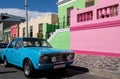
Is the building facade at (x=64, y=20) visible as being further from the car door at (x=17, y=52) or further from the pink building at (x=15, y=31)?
the pink building at (x=15, y=31)

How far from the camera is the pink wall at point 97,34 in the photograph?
11062 mm

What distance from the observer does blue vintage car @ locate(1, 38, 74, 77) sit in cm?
775

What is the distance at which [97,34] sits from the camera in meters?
12.2

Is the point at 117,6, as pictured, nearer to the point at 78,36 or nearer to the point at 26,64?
the point at 78,36

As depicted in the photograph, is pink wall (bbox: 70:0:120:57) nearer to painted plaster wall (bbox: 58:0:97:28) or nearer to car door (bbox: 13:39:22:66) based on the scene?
painted plaster wall (bbox: 58:0:97:28)

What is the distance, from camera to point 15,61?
32.0 ft

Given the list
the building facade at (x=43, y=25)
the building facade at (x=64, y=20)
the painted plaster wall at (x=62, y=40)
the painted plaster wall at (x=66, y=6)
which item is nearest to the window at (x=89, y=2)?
the building facade at (x=64, y=20)

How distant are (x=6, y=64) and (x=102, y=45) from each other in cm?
545

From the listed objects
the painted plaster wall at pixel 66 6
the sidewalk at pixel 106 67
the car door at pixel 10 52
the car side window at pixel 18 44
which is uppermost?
the painted plaster wall at pixel 66 6

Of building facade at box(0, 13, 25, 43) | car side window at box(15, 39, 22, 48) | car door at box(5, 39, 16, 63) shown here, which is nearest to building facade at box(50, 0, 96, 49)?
car door at box(5, 39, 16, 63)

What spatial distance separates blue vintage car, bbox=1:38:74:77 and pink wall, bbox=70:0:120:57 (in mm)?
3510

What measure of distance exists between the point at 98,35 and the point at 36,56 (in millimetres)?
5481

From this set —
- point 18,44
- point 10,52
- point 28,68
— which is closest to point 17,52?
point 18,44

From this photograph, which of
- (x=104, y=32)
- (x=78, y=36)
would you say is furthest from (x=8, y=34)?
(x=104, y=32)
